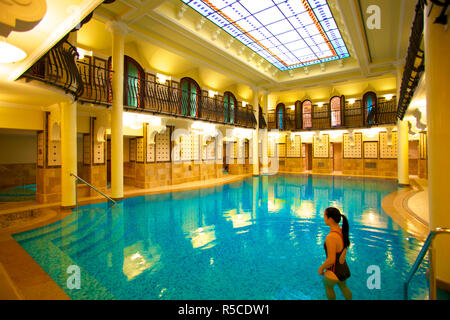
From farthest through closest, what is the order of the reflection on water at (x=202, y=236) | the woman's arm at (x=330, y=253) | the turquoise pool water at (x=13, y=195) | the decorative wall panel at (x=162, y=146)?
1. the decorative wall panel at (x=162, y=146)
2. the turquoise pool water at (x=13, y=195)
3. the reflection on water at (x=202, y=236)
4. the woman's arm at (x=330, y=253)

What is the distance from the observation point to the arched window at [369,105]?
621 inches

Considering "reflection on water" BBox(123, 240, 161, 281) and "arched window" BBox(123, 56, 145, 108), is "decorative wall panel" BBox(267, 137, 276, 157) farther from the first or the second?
"reflection on water" BBox(123, 240, 161, 281)

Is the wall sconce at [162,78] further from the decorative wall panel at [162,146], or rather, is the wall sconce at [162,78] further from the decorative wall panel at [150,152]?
the decorative wall panel at [150,152]

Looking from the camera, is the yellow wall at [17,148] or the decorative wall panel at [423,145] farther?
the decorative wall panel at [423,145]

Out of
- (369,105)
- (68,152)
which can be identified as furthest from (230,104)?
(68,152)

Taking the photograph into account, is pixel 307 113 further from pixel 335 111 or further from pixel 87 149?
pixel 87 149

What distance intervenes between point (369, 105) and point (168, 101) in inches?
564

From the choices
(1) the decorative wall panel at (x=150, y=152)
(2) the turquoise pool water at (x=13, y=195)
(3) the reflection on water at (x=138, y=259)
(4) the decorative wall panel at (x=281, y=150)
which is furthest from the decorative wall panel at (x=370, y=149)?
(2) the turquoise pool water at (x=13, y=195)

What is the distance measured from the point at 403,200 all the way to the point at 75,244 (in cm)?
1012

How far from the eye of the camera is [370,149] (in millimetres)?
16672

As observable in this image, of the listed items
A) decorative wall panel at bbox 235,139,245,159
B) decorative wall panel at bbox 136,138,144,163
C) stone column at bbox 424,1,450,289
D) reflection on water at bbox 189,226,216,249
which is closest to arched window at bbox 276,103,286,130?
decorative wall panel at bbox 235,139,245,159

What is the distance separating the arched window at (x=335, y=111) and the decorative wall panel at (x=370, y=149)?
251 centimetres
